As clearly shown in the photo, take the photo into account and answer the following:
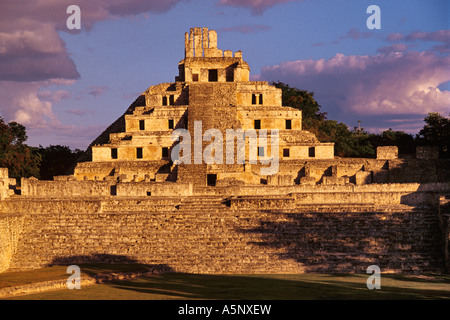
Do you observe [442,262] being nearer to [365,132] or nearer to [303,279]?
[303,279]

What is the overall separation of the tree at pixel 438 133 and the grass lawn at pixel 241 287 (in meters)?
22.8

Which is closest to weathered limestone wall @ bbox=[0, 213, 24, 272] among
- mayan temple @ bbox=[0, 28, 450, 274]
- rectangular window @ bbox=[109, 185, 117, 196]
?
mayan temple @ bbox=[0, 28, 450, 274]

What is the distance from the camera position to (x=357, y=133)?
6494 cm

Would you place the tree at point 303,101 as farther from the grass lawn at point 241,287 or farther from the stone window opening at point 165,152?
the grass lawn at point 241,287

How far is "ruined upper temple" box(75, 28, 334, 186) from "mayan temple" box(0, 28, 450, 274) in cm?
9

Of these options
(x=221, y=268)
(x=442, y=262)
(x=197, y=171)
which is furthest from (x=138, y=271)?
(x=197, y=171)

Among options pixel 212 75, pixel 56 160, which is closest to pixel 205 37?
pixel 212 75

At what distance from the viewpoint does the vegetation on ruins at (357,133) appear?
44.9 meters

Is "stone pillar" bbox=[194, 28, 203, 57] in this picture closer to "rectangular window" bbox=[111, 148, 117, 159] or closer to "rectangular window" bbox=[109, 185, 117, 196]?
"rectangular window" bbox=[111, 148, 117, 159]

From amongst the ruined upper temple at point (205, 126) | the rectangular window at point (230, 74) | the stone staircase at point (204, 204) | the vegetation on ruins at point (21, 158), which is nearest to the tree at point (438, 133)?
the ruined upper temple at point (205, 126)

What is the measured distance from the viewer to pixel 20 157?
139ft

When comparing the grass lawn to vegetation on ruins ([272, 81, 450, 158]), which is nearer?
the grass lawn

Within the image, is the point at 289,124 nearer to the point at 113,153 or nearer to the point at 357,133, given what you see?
the point at 113,153

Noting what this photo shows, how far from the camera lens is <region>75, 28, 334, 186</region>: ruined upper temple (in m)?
38.5
